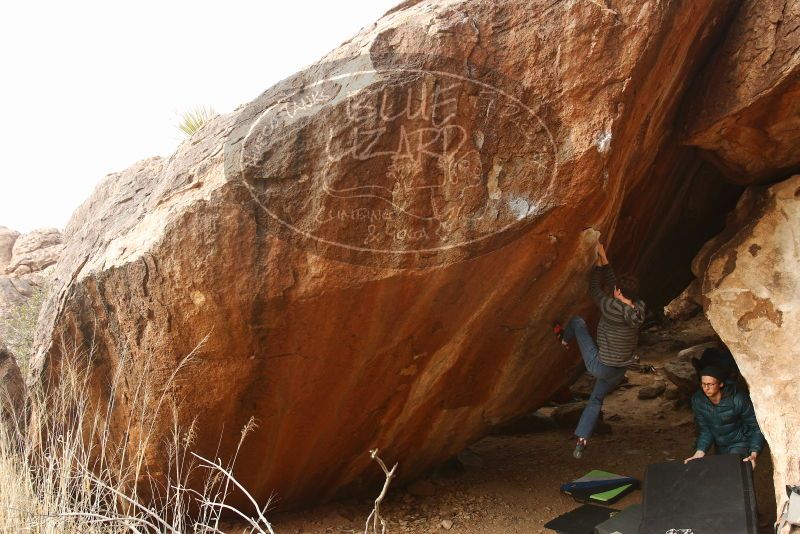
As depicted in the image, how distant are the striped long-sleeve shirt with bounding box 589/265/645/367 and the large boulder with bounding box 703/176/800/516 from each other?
1.41 feet

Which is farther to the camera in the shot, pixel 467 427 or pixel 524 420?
pixel 524 420

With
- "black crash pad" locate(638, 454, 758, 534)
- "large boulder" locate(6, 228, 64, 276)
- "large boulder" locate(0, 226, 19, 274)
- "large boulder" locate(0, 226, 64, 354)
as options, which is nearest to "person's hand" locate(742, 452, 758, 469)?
"black crash pad" locate(638, 454, 758, 534)

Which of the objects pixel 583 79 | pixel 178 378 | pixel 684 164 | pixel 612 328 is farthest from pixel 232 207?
pixel 684 164

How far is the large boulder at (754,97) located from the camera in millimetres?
3252

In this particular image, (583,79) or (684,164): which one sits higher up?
(583,79)

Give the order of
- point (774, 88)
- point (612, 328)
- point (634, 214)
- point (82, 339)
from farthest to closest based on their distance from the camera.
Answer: point (634, 214) < point (612, 328) < point (82, 339) < point (774, 88)

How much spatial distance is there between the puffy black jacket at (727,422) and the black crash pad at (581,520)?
0.67 m

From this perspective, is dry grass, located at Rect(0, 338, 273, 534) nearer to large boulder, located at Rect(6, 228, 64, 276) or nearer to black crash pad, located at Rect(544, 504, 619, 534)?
black crash pad, located at Rect(544, 504, 619, 534)

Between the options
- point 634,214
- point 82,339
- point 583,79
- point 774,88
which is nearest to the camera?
point 583,79

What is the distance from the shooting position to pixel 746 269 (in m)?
3.61

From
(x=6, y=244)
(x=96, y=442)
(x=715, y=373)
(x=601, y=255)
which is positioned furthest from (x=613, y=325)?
(x=6, y=244)

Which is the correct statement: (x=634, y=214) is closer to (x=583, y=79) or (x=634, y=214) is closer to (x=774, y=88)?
(x=774, y=88)

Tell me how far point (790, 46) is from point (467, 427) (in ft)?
9.21

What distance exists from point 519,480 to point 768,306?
219 cm
